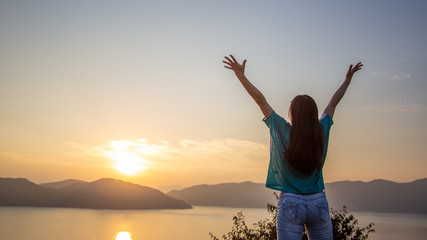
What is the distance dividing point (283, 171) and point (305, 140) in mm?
309

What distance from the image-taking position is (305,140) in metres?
2.68

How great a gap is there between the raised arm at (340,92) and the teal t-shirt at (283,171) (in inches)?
17.0

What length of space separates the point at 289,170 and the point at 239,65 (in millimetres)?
1184

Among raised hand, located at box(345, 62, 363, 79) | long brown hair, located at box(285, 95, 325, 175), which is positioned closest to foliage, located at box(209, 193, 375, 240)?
raised hand, located at box(345, 62, 363, 79)

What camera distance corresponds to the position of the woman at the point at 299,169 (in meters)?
2.57

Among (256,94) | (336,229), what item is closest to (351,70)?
(256,94)

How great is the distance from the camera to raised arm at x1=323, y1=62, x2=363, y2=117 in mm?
3318

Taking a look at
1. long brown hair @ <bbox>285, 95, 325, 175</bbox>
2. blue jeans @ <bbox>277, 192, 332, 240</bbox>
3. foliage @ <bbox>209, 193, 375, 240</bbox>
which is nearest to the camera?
blue jeans @ <bbox>277, 192, 332, 240</bbox>

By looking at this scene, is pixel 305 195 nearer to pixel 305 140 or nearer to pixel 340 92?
pixel 305 140

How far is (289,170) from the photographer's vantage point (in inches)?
108

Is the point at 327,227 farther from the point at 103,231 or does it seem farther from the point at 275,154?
the point at 103,231

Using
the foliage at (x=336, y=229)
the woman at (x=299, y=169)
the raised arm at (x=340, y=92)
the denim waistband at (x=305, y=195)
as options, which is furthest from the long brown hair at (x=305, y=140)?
the foliage at (x=336, y=229)

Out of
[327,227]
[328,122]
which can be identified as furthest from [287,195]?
[328,122]

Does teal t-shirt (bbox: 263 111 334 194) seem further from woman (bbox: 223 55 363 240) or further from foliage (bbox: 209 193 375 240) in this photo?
foliage (bbox: 209 193 375 240)
